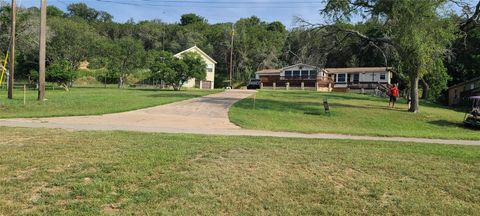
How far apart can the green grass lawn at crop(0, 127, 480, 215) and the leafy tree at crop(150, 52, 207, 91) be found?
107ft

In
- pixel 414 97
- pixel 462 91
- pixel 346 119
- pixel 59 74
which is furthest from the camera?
pixel 462 91

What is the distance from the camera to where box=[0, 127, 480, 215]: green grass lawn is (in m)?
5.73

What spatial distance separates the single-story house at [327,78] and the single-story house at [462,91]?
30.0 ft

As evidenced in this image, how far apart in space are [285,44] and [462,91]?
89.8 feet

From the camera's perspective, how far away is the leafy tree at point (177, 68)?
42.2 metres

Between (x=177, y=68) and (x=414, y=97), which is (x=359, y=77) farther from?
(x=414, y=97)

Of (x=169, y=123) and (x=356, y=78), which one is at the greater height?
(x=356, y=78)

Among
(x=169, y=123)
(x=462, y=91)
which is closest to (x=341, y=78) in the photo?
(x=462, y=91)

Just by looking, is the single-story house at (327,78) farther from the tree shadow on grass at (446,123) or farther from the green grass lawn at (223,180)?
the green grass lawn at (223,180)

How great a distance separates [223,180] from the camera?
677 centimetres

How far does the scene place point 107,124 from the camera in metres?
14.7

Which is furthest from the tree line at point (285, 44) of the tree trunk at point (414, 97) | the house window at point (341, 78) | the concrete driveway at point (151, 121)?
the concrete driveway at point (151, 121)

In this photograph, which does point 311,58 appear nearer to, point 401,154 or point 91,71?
point 401,154

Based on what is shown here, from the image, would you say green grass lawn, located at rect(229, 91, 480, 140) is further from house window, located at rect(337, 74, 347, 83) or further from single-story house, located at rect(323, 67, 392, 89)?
house window, located at rect(337, 74, 347, 83)
